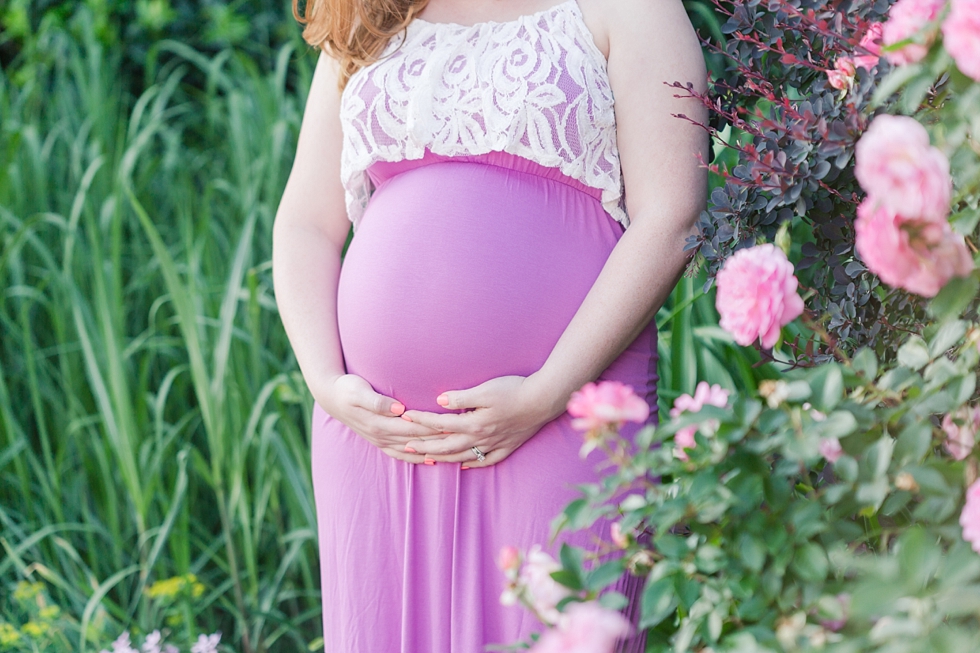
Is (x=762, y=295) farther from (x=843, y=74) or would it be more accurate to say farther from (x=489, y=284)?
(x=489, y=284)

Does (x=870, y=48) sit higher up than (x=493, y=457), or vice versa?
(x=870, y=48)

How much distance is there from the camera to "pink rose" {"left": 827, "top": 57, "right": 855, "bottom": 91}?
3.31ft

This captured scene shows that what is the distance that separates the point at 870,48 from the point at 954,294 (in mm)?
403

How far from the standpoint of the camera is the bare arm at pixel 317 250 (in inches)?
57.4

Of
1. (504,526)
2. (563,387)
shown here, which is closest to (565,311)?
(563,387)

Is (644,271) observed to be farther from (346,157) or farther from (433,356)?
(346,157)

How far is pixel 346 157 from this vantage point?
1.52 m

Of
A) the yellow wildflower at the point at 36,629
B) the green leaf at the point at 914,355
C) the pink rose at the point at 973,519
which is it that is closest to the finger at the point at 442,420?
the green leaf at the point at 914,355

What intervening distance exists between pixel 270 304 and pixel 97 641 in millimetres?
946

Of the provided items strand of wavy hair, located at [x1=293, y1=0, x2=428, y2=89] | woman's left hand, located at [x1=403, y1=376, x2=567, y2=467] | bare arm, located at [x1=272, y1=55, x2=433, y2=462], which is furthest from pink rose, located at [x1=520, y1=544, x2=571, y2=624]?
strand of wavy hair, located at [x1=293, y1=0, x2=428, y2=89]

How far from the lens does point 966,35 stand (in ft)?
2.06

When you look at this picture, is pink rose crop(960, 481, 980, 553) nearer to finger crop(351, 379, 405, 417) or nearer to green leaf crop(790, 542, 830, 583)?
green leaf crop(790, 542, 830, 583)

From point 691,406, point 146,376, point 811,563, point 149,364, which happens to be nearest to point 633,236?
point 691,406

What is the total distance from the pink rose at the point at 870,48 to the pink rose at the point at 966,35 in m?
0.32
